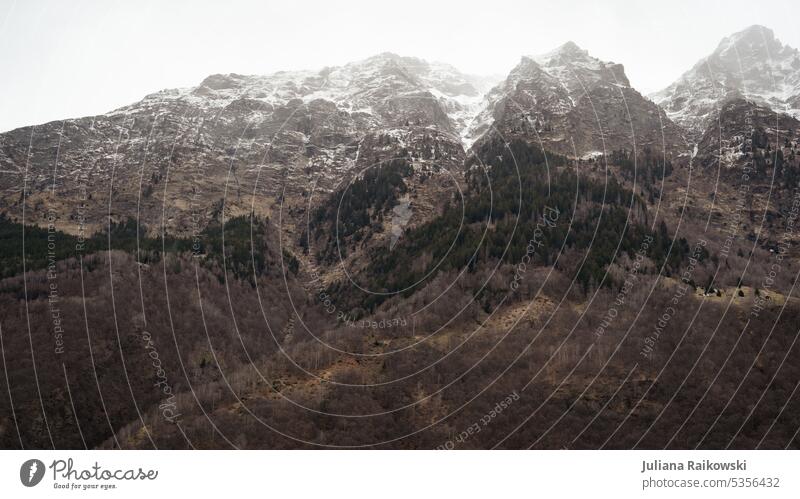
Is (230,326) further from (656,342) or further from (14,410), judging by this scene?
(656,342)

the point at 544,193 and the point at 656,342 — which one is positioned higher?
the point at 544,193

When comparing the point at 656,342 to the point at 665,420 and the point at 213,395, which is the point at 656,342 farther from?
the point at 213,395

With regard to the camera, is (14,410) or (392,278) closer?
(14,410)

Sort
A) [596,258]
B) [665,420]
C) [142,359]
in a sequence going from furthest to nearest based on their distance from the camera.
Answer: [596,258] < [142,359] < [665,420]

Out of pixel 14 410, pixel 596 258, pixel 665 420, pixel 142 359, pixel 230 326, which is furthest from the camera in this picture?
pixel 230 326

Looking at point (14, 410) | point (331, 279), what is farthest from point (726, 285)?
point (14, 410)

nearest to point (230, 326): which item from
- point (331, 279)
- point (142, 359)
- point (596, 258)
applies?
point (142, 359)

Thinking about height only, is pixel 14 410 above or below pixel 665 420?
above

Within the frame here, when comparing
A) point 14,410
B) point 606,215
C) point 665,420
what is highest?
point 606,215

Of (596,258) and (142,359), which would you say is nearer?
(142,359)
